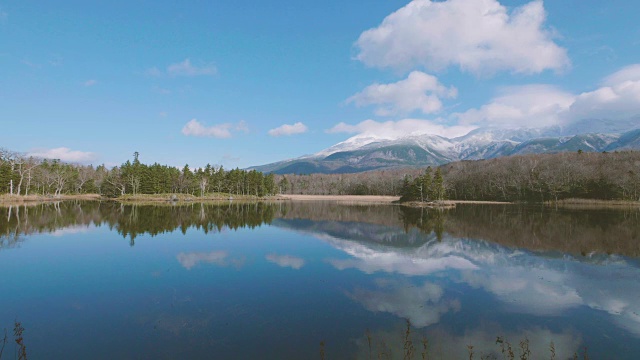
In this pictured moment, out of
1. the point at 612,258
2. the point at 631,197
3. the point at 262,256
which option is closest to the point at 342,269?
the point at 262,256

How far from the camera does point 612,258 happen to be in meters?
22.6

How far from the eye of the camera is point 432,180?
9781 cm

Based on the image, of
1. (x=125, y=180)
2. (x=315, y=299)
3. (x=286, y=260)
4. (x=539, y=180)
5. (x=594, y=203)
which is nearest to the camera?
(x=315, y=299)

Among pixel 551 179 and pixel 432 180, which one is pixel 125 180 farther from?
pixel 551 179

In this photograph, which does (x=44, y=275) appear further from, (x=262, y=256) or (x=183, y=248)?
(x=262, y=256)

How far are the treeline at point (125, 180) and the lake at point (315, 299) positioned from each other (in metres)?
77.3

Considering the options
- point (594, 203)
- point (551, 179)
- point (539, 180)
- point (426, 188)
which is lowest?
point (594, 203)

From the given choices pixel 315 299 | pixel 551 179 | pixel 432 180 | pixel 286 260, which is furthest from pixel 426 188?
pixel 315 299

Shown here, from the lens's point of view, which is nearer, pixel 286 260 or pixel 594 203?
pixel 286 260

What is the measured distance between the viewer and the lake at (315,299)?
974 centimetres

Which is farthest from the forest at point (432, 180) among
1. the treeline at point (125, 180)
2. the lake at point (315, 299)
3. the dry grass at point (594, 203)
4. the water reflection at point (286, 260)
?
the water reflection at point (286, 260)

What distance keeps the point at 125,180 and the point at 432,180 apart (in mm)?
91482

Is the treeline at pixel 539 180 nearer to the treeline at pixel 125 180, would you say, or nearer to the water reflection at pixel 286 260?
the treeline at pixel 125 180

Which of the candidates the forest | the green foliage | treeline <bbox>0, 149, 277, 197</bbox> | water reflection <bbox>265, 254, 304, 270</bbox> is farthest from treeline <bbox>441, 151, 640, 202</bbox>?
water reflection <bbox>265, 254, 304, 270</bbox>
